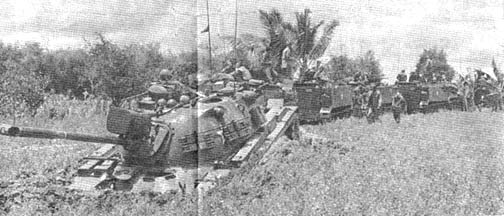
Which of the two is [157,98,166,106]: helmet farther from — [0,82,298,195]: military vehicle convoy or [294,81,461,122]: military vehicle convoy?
[294,81,461,122]: military vehicle convoy

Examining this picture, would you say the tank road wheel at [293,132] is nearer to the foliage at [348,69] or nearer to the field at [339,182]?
the foliage at [348,69]

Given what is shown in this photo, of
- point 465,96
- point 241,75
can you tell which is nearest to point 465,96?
point 465,96

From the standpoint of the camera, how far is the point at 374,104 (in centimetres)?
1186

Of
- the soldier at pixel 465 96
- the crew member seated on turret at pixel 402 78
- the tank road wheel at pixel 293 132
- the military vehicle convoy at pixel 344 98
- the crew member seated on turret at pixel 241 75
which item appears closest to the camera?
the crew member seated on turret at pixel 241 75

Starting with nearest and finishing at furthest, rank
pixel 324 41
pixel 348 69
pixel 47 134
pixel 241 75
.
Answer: pixel 47 134 < pixel 324 41 < pixel 241 75 < pixel 348 69

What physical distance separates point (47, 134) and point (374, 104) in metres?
7.09

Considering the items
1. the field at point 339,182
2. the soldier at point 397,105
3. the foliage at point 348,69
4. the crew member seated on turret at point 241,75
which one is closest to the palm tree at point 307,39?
the foliage at point 348,69

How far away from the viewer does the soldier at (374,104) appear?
11.6m

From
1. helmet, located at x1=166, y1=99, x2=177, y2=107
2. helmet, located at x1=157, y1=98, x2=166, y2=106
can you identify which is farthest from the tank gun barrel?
helmet, located at x1=166, y1=99, x2=177, y2=107

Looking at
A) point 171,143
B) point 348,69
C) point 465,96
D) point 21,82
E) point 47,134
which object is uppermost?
point 348,69

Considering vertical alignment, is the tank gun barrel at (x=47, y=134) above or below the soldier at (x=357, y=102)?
above

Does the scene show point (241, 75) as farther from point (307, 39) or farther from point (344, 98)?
point (344, 98)

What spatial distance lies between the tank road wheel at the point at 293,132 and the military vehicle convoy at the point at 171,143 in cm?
227

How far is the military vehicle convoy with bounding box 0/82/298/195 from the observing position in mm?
6922
